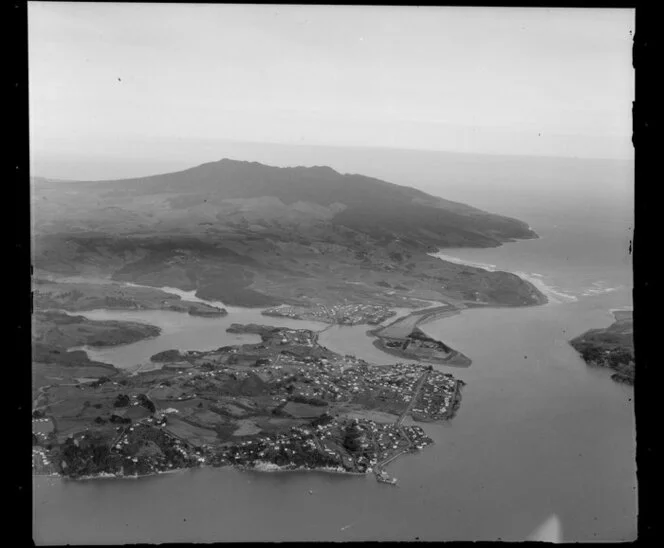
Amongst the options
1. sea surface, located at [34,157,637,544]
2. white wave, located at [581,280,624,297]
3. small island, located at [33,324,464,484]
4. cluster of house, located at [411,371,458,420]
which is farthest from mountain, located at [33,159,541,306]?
cluster of house, located at [411,371,458,420]

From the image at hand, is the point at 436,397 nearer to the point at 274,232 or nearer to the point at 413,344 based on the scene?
the point at 413,344

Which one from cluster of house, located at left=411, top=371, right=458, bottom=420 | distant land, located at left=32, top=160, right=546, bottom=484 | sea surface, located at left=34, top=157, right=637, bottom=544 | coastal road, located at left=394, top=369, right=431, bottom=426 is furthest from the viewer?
cluster of house, located at left=411, top=371, right=458, bottom=420

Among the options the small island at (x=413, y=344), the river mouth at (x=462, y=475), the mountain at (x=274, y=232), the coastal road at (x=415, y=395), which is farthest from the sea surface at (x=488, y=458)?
the mountain at (x=274, y=232)

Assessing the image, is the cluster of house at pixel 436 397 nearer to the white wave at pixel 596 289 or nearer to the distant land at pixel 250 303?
the distant land at pixel 250 303

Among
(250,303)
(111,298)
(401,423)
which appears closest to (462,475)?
(401,423)

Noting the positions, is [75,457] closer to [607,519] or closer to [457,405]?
[457,405]

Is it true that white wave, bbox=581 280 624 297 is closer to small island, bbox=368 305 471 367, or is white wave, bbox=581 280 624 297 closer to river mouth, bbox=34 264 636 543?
river mouth, bbox=34 264 636 543

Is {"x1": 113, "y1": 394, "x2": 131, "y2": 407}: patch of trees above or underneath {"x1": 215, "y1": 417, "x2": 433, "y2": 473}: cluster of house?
above
